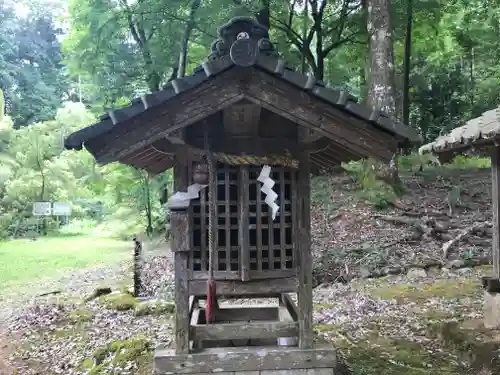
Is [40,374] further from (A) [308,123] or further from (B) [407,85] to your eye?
(B) [407,85]

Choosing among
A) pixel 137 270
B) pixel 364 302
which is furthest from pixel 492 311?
pixel 137 270

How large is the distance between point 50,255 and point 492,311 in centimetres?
1578

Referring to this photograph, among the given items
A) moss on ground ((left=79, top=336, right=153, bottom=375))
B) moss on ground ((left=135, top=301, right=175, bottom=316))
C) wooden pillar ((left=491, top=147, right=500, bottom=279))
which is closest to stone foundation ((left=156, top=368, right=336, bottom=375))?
moss on ground ((left=79, top=336, right=153, bottom=375))

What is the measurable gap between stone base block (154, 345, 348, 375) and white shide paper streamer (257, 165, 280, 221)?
1175 mm

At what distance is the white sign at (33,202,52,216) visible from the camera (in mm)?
24688

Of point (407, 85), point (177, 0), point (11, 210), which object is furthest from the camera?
point (11, 210)

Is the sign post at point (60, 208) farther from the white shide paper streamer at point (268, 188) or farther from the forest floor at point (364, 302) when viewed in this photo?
the white shide paper streamer at point (268, 188)

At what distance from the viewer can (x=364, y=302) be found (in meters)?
7.78

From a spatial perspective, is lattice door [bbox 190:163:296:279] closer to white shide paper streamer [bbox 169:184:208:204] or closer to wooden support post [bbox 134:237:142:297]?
white shide paper streamer [bbox 169:184:208:204]

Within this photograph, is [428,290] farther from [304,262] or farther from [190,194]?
[190,194]

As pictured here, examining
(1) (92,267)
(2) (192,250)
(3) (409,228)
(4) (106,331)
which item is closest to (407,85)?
(3) (409,228)

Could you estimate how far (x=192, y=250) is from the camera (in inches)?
159

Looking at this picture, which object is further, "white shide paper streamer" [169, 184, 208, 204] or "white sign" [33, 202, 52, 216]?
"white sign" [33, 202, 52, 216]

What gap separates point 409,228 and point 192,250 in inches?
332
